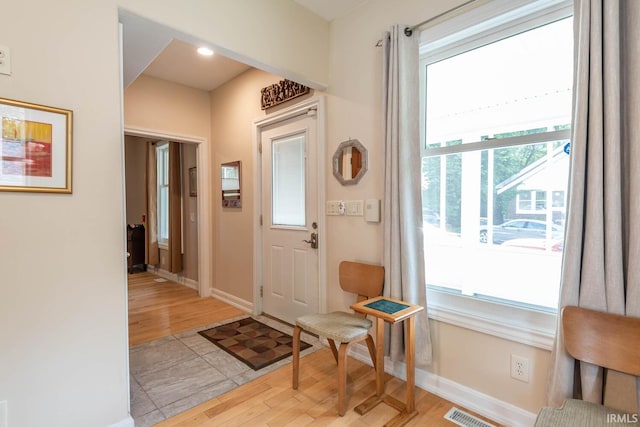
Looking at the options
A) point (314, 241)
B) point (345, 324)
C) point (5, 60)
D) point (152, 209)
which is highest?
point (5, 60)

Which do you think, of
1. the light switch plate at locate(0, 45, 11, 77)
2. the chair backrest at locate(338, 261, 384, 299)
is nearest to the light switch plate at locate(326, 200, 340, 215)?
the chair backrest at locate(338, 261, 384, 299)

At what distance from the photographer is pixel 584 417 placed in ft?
3.88

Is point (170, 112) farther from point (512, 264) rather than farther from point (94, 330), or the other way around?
point (512, 264)

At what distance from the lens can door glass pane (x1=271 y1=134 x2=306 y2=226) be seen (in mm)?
3010

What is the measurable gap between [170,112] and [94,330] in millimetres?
2896

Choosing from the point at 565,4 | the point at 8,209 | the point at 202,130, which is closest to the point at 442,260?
the point at 565,4

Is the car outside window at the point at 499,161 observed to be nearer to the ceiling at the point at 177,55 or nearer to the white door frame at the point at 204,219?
the ceiling at the point at 177,55

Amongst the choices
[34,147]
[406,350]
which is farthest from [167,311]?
[406,350]

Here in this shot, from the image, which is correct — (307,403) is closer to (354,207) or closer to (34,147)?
(354,207)

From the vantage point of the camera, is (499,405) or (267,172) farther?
(267,172)

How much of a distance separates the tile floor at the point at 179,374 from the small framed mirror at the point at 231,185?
155 centimetres

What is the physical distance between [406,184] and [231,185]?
94.6 inches

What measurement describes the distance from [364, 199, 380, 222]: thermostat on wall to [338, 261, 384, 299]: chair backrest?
350mm

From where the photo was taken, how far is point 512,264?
1.81m
